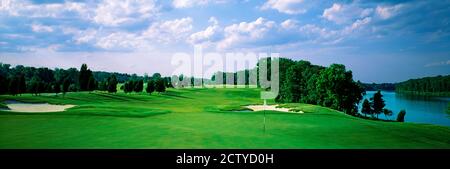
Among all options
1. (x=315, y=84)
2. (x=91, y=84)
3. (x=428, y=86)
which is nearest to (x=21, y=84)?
(x=91, y=84)

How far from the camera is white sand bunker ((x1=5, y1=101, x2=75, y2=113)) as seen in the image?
2031 centimetres

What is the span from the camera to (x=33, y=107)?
21.1 m

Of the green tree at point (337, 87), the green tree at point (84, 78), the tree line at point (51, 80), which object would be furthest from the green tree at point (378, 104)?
the green tree at point (84, 78)

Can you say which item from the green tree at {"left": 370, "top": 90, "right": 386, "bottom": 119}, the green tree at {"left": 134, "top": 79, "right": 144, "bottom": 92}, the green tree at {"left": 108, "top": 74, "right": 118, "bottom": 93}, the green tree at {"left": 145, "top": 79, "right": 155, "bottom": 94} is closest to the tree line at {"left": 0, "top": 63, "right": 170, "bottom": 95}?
the green tree at {"left": 108, "top": 74, "right": 118, "bottom": 93}

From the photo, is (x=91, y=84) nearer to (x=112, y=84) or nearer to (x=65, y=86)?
(x=112, y=84)

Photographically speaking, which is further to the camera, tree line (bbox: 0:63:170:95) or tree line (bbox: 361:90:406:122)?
tree line (bbox: 361:90:406:122)

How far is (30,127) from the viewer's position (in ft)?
42.0

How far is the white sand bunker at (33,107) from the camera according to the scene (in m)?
20.3

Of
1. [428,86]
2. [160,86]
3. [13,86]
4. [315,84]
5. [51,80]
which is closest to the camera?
[13,86]

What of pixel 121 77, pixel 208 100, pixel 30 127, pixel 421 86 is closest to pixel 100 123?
pixel 30 127

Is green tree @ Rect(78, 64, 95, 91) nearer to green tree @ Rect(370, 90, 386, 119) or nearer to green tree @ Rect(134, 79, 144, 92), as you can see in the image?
green tree @ Rect(134, 79, 144, 92)

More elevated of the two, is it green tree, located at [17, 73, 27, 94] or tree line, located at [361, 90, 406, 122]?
green tree, located at [17, 73, 27, 94]
